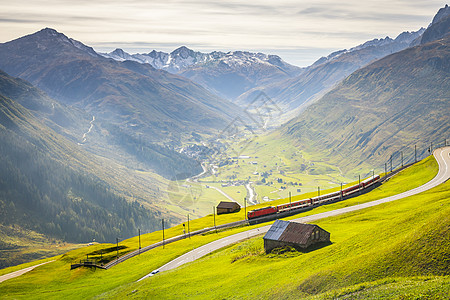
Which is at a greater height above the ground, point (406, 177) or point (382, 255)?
point (406, 177)

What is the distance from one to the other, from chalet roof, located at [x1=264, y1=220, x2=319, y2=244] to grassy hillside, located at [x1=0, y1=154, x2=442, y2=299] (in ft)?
11.0

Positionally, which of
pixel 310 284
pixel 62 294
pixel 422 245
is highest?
pixel 422 245

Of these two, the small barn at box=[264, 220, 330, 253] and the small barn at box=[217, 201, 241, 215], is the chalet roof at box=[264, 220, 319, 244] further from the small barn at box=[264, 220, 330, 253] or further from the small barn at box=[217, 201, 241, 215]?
the small barn at box=[217, 201, 241, 215]

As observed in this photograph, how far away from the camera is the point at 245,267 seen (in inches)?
2904

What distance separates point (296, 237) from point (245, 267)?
1203 cm

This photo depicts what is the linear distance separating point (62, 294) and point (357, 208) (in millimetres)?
81244

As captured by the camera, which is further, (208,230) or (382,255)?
(208,230)

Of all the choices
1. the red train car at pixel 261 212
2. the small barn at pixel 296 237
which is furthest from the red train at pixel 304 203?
the small barn at pixel 296 237

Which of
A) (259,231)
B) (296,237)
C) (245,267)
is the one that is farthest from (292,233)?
→ (259,231)

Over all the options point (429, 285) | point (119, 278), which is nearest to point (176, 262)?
point (119, 278)

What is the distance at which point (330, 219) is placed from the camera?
108m

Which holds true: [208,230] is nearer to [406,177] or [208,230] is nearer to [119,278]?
[119,278]

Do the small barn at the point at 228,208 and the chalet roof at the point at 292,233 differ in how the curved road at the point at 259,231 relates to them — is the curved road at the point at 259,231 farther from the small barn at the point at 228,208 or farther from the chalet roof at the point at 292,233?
the small barn at the point at 228,208

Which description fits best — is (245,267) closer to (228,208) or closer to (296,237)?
(296,237)
